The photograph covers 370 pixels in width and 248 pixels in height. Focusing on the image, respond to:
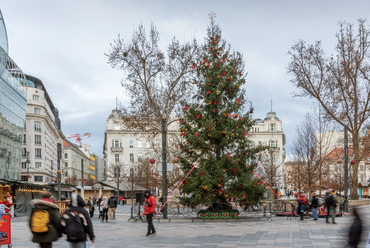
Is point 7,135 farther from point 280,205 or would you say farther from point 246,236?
point 246,236

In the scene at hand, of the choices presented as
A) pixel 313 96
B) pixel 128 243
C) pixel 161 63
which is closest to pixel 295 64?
pixel 313 96

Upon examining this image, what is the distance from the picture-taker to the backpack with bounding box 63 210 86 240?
8.05m

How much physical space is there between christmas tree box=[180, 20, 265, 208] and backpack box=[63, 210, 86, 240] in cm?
1509

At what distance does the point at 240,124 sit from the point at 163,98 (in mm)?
11648

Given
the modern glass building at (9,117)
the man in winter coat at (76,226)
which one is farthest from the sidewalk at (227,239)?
the modern glass building at (9,117)

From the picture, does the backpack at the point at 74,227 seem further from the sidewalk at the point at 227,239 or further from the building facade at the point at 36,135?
the building facade at the point at 36,135

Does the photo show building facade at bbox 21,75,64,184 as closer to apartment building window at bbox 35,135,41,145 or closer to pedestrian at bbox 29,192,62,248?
apartment building window at bbox 35,135,41,145

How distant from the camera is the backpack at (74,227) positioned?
8.05 m

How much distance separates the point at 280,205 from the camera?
26.4 meters

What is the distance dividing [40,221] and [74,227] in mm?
581

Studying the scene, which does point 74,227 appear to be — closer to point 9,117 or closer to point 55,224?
point 55,224

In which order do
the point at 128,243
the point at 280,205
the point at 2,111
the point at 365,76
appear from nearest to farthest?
1. the point at 128,243
2. the point at 280,205
3. the point at 365,76
4. the point at 2,111

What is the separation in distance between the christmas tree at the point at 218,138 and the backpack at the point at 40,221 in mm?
15369

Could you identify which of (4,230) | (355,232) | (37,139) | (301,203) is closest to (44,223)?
(4,230)
